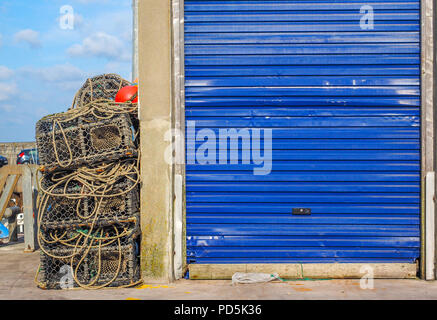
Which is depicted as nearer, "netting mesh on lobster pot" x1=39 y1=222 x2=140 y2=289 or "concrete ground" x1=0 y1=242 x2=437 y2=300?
"concrete ground" x1=0 y1=242 x2=437 y2=300

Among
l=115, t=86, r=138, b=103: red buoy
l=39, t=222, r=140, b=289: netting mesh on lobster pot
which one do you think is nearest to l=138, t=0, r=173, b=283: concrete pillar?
l=39, t=222, r=140, b=289: netting mesh on lobster pot

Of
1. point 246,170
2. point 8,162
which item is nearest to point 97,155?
point 246,170

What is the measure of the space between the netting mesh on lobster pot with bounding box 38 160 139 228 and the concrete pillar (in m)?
0.23

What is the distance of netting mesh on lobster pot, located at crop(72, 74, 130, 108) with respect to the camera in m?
6.98

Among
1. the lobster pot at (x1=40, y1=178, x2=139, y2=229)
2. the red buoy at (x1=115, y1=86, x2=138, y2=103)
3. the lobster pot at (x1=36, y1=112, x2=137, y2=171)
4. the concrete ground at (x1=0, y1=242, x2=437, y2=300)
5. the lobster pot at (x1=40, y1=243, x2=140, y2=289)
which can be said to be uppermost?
the red buoy at (x1=115, y1=86, x2=138, y2=103)

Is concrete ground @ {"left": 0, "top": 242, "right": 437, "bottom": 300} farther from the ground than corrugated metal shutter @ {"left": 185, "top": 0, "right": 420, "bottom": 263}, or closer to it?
closer to it

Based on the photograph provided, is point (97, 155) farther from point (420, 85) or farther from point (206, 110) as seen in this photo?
point (420, 85)

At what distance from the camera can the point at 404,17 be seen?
19.8 ft

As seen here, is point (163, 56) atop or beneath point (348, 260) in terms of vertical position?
atop

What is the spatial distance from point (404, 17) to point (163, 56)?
3607 millimetres

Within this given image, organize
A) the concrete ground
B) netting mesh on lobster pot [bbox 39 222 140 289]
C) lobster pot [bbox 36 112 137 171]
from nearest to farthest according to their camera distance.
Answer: the concrete ground → netting mesh on lobster pot [bbox 39 222 140 289] → lobster pot [bbox 36 112 137 171]

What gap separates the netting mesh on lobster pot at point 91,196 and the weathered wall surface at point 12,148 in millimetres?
20777

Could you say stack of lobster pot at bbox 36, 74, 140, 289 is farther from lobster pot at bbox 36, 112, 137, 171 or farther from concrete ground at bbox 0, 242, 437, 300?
concrete ground at bbox 0, 242, 437, 300

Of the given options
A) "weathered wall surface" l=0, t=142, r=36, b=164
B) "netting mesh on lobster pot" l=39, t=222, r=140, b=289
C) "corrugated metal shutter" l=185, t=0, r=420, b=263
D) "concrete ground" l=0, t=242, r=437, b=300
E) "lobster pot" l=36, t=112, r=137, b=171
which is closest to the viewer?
"concrete ground" l=0, t=242, r=437, b=300
